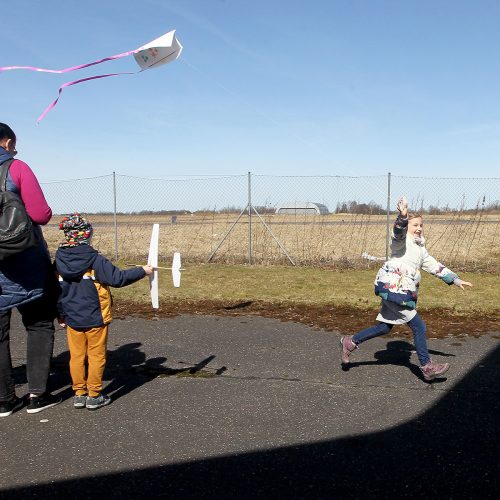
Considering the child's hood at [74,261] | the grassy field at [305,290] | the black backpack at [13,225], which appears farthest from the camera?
the grassy field at [305,290]

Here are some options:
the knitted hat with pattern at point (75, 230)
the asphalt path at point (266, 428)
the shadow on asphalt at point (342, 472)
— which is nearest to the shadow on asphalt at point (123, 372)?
the asphalt path at point (266, 428)

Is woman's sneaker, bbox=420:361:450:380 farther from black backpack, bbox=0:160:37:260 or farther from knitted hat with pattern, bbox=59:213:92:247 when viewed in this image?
black backpack, bbox=0:160:37:260

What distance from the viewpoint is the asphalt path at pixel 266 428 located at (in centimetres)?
282

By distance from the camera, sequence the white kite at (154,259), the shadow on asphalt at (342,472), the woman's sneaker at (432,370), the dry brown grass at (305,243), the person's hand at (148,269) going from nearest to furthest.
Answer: the shadow on asphalt at (342,472) → the person's hand at (148,269) → the white kite at (154,259) → the woman's sneaker at (432,370) → the dry brown grass at (305,243)

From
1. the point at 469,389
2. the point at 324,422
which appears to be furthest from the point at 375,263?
the point at 324,422

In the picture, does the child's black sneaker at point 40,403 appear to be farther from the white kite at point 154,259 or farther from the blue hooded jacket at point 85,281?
the white kite at point 154,259

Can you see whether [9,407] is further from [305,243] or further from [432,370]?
[305,243]

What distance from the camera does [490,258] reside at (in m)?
13.2

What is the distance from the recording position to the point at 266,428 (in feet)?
11.6

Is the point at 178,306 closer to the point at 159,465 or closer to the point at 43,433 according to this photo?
the point at 43,433

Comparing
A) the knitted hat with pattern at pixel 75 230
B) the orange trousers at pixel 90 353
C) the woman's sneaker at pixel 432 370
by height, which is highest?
the knitted hat with pattern at pixel 75 230

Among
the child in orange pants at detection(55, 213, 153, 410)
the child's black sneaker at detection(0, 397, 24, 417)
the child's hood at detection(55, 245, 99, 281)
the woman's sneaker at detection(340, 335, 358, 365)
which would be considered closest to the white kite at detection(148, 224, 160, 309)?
the child in orange pants at detection(55, 213, 153, 410)

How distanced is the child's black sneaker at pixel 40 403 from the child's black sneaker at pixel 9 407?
0.09m

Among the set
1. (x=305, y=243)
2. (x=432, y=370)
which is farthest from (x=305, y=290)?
(x=305, y=243)
